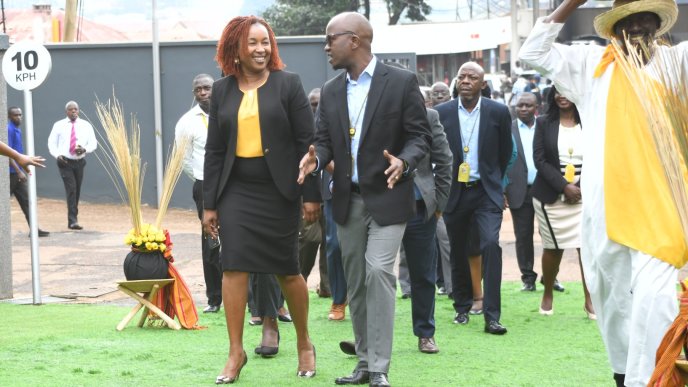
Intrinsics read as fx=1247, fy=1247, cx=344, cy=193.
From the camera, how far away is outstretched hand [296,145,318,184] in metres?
6.89

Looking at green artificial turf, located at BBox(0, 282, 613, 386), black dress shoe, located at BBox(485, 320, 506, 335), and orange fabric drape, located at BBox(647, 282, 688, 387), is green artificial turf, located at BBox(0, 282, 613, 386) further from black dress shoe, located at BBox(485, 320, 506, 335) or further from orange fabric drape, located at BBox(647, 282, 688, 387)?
orange fabric drape, located at BBox(647, 282, 688, 387)

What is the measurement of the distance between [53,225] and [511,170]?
34.6 feet

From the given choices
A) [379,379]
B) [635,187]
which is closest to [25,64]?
[379,379]

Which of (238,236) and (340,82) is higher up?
(340,82)

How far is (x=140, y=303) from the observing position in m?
9.77

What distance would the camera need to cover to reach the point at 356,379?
7.32m

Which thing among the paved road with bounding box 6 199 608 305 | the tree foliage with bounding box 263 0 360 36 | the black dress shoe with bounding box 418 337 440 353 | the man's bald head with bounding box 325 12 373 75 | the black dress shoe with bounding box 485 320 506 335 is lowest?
the paved road with bounding box 6 199 608 305

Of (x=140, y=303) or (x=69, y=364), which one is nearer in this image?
(x=69, y=364)

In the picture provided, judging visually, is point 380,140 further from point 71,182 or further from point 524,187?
point 71,182

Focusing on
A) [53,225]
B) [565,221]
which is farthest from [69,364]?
[53,225]

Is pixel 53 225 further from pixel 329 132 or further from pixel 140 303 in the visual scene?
pixel 329 132

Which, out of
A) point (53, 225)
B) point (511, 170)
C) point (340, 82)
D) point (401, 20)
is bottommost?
point (53, 225)

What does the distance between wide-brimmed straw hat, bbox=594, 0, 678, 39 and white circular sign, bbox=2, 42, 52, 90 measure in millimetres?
6786

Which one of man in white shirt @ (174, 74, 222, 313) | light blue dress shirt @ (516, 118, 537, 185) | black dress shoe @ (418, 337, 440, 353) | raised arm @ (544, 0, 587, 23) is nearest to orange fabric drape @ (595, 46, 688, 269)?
raised arm @ (544, 0, 587, 23)
